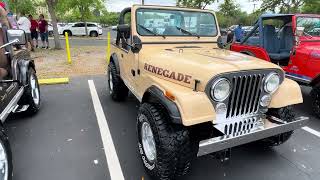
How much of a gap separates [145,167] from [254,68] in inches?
63.2

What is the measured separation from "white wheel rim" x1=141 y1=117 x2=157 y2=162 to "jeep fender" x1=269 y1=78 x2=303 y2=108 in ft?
4.57

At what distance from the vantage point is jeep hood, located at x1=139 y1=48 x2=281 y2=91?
280 centimetres

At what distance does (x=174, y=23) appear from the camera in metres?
4.34

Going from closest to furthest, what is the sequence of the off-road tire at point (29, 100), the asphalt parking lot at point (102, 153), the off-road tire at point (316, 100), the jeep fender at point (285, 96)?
1. the jeep fender at point (285, 96)
2. the asphalt parking lot at point (102, 153)
3. the off-road tire at point (29, 100)
4. the off-road tire at point (316, 100)

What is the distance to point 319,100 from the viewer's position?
16.0 ft

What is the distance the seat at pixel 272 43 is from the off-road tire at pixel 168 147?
14.2 feet

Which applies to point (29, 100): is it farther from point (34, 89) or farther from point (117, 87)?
point (117, 87)

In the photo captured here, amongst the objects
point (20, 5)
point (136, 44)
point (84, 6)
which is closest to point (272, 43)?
point (136, 44)

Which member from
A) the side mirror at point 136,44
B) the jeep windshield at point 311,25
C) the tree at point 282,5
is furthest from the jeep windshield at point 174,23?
the tree at point 282,5

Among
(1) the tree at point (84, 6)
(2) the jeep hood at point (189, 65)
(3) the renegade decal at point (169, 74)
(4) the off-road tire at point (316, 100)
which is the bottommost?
(4) the off-road tire at point (316, 100)

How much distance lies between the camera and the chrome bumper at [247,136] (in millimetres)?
2578

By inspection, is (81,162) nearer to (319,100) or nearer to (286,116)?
(286,116)

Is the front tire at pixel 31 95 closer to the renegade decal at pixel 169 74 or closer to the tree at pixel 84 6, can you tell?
the renegade decal at pixel 169 74

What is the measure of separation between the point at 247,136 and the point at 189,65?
951 mm
